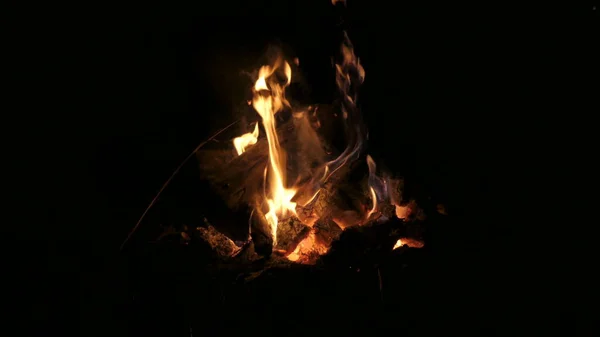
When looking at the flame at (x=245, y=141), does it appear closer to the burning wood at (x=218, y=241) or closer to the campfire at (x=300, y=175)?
the campfire at (x=300, y=175)

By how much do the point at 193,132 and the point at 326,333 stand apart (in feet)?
3.61

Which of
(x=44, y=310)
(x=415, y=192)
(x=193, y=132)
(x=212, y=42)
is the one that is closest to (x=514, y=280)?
(x=415, y=192)

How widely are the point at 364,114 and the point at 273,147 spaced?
566mm

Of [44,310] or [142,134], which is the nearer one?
[44,310]

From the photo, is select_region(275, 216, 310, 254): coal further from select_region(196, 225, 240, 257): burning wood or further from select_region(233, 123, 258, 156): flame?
select_region(233, 123, 258, 156): flame

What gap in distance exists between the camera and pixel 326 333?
5.56ft

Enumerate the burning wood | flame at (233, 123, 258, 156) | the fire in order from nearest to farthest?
1. the burning wood
2. the fire
3. flame at (233, 123, 258, 156)

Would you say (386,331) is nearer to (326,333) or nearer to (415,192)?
(326,333)

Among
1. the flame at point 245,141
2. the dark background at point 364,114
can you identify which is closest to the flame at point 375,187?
the dark background at point 364,114

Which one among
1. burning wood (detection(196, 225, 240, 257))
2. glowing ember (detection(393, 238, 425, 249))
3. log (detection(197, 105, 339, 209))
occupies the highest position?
log (detection(197, 105, 339, 209))

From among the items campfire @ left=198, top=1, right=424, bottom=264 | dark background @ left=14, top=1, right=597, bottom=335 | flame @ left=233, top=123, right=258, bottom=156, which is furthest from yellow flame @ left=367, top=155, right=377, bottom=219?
flame @ left=233, top=123, right=258, bottom=156

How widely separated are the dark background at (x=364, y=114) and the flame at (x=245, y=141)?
11 centimetres

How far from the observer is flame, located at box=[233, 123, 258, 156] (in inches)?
80.2

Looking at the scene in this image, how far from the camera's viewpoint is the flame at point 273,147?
75.0 inches
